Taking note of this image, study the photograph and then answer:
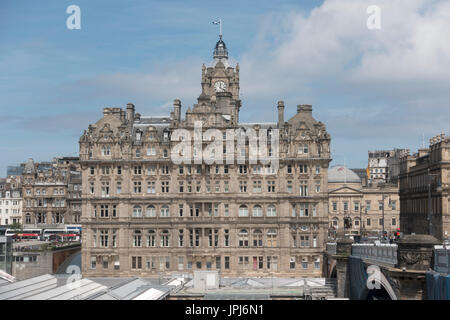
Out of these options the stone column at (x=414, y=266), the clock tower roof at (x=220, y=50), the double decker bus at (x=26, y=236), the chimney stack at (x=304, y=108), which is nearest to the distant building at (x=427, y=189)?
the chimney stack at (x=304, y=108)

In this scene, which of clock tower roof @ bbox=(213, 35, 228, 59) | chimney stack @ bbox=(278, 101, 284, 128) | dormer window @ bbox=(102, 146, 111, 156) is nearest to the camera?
dormer window @ bbox=(102, 146, 111, 156)

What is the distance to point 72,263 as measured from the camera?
10206cm

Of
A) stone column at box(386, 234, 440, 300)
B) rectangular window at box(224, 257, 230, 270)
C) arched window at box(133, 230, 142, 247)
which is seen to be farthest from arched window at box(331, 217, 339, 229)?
stone column at box(386, 234, 440, 300)

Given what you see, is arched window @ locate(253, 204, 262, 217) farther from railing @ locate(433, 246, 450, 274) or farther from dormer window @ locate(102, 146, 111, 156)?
railing @ locate(433, 246, 450, 274)

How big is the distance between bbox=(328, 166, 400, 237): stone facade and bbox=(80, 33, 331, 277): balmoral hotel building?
71817mm

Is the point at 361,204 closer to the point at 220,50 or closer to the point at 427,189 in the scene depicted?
the point at 427,189

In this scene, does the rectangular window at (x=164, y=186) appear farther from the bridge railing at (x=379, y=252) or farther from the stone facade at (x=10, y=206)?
the stone facade at (x=10, y=206)

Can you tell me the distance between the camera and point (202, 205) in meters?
88.7

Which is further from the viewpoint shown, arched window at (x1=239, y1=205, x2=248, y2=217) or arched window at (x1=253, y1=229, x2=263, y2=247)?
arched window at (x1=239, y1=205, x2=248, y2=217)

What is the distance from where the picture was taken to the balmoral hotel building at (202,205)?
8816 centimetres

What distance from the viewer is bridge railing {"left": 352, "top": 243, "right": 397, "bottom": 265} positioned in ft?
134
